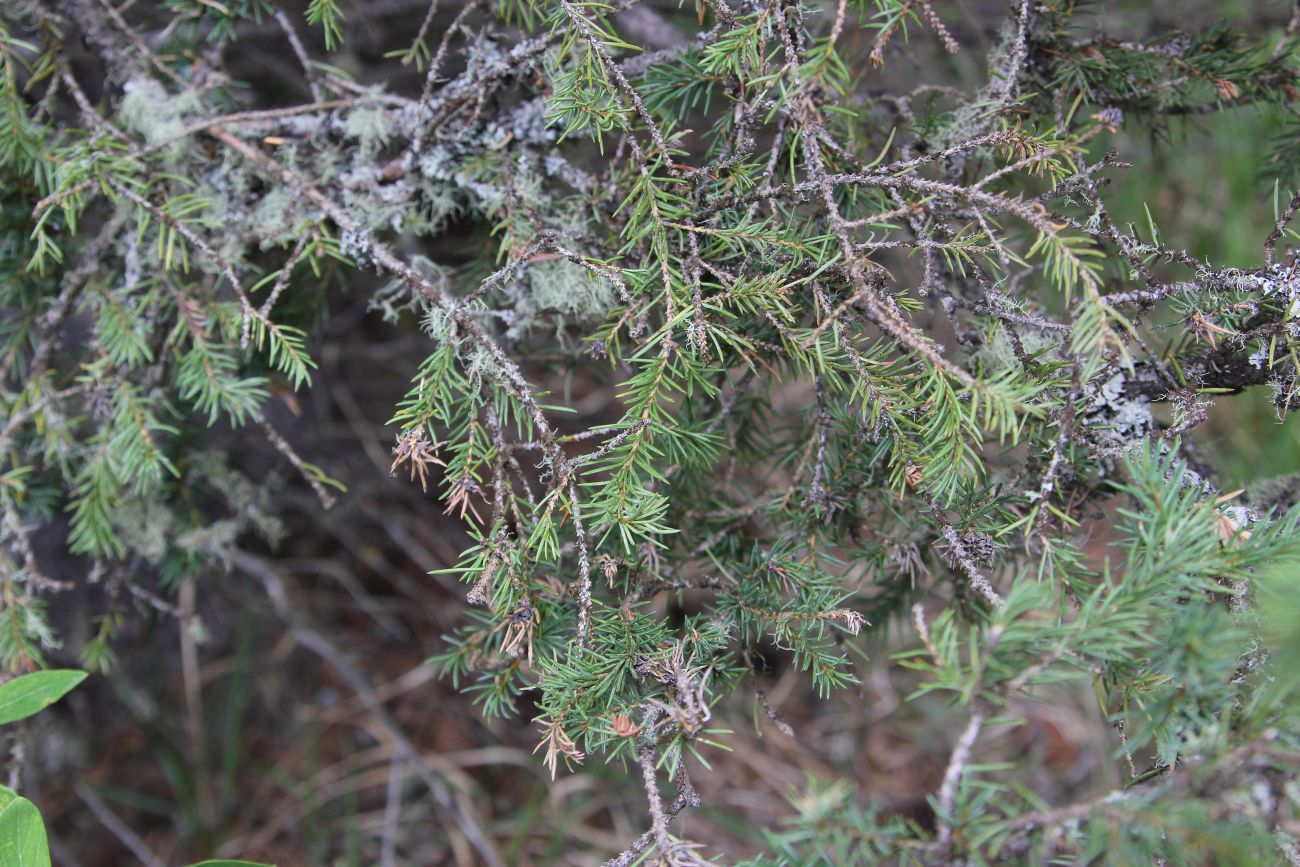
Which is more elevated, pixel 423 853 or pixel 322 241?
pixel 322 241

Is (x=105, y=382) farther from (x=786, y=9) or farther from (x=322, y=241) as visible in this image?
(x=786, y=9)

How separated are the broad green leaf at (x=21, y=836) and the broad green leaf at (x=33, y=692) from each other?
0.08m

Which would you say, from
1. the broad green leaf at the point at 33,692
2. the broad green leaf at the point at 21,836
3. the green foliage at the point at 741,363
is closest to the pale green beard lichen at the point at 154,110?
the green foliage at the point at 741,363

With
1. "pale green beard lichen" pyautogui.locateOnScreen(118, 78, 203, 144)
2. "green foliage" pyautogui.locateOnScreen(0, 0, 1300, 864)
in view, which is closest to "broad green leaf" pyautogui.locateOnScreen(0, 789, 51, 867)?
"green foliage" pyautogui.locateOnScreen(0, 0, 1300, 864)

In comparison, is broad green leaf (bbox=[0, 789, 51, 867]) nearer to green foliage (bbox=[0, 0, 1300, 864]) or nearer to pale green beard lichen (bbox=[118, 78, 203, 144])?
green foliage (bbox=[0, 0, 1300, 864])

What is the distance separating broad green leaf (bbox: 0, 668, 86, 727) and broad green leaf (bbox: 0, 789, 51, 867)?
0.26ft

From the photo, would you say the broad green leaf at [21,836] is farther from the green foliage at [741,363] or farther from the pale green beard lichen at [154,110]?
the pale green beard lichen at [154,110]

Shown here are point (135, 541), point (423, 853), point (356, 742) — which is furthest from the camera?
point (356, 742)

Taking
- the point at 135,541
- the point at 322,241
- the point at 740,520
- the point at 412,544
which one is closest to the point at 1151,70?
the point at 740,520

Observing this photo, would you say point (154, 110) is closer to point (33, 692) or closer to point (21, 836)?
point (33, 692)

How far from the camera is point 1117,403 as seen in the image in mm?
825

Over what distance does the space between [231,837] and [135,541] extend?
96 cm

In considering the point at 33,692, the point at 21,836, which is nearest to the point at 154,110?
the point at 33,692

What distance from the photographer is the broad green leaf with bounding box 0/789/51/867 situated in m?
0.73
